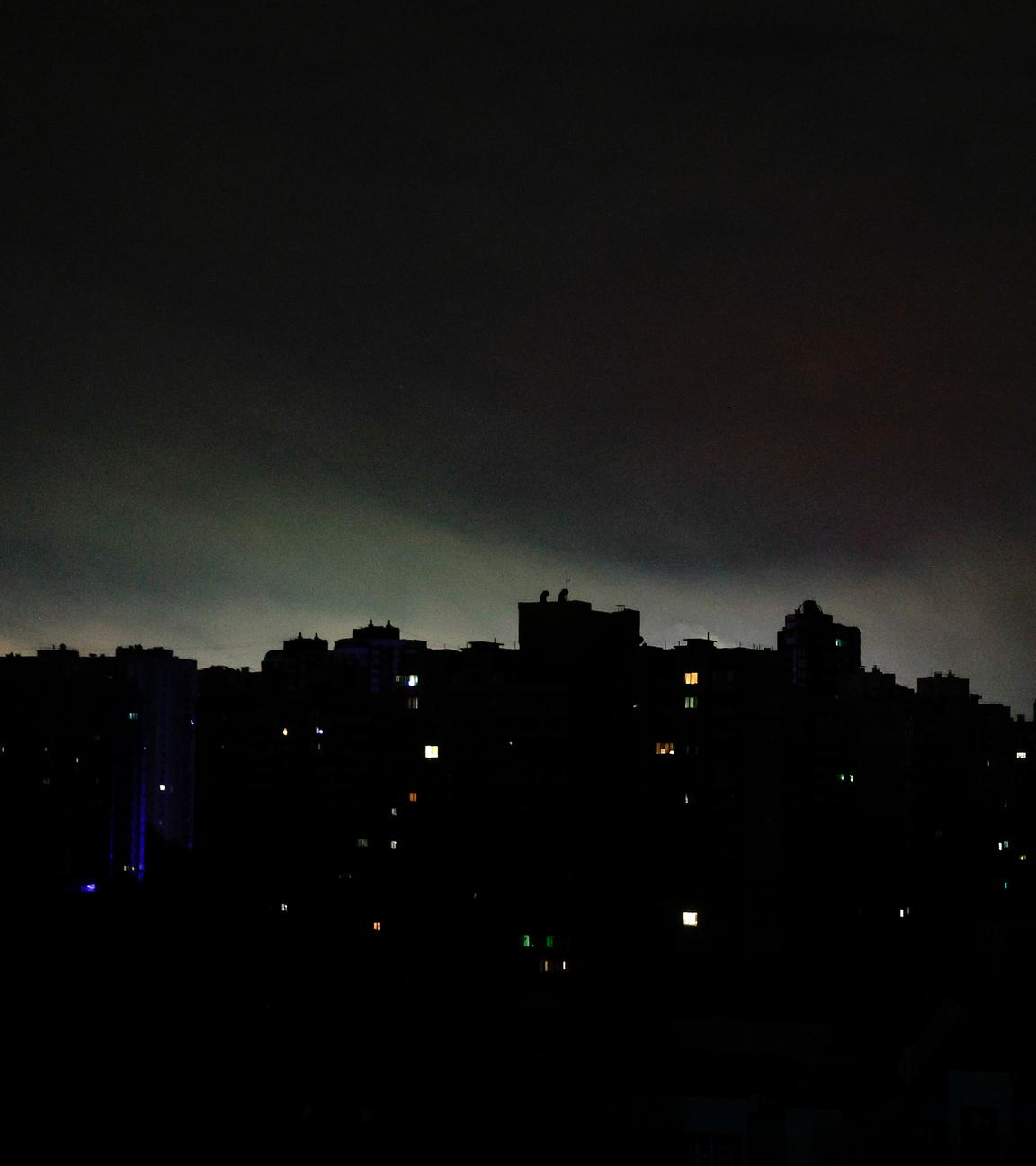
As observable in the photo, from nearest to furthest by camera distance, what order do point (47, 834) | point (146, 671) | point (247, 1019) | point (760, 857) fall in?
1. point (247, 1019)
2. point (760, 857)
3. point (47, 834)
4. point (146, 671)

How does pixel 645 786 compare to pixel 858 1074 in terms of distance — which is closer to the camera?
pixel 858 1074

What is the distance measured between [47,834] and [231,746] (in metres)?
6.60

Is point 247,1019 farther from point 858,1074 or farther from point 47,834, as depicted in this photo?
point 47,834

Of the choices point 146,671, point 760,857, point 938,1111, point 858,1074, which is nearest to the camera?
point 938,1111

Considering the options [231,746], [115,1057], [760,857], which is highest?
[231,746]

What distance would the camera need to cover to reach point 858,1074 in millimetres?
15805

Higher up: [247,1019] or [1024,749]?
[1024,749]

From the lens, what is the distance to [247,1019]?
66.7 feet

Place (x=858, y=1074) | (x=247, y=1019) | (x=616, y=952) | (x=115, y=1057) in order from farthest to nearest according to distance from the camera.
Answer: (x=616, y=952) → (x=247, y=1019) → (x=115, y=1057) → (x=858, y=1074)

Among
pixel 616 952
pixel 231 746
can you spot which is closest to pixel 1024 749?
pixel 231 746

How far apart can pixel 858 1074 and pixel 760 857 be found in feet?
50.7

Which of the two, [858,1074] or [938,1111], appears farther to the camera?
[858,1074]

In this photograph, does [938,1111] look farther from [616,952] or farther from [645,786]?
[645,786]

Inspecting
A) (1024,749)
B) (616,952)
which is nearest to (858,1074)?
(616,952)
